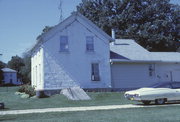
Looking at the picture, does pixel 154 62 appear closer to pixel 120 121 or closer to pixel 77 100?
pixel 77 100

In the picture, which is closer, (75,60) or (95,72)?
(75,60)

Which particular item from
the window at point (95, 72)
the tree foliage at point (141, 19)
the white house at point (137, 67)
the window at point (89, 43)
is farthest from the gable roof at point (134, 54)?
the tree foliage at point (141, 19)

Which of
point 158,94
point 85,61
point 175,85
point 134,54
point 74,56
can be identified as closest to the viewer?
point 158,94

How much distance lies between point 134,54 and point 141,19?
77.6 feet

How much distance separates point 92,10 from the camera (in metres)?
53.1

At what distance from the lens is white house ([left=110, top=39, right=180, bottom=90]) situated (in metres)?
28.1

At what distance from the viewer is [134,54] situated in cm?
2984

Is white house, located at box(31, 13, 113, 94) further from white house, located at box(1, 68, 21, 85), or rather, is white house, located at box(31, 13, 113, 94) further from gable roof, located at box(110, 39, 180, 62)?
white house, located at box(1, 68, 21, 85)

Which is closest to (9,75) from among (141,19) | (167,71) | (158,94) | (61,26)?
(141,19)

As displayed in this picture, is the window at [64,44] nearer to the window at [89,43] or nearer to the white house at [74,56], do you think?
the white house at [74,56]

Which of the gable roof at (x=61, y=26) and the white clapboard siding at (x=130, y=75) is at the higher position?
the gable roof at (x=61, y=26)

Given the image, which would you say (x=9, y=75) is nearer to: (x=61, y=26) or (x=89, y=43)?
(x=89, y=43)

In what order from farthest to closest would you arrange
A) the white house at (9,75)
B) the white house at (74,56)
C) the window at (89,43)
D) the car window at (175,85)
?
the white house at (9,75) < the window at (89,43) < the white house at (74,56) < the car window at (175,85)

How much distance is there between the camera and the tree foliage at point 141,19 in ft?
161
